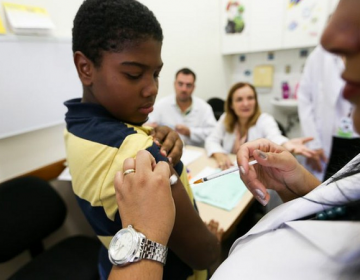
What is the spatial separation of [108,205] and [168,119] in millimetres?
2135

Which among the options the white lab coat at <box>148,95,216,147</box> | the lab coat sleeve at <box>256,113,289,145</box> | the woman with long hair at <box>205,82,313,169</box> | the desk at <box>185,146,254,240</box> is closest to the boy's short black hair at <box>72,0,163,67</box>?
the desk at <box>185,146,254,240</box>

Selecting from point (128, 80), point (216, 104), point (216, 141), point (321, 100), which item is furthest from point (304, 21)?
point (128, 80)

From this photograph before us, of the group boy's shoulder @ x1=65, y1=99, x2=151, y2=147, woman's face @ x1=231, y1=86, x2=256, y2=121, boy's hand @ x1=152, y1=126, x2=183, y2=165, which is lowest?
woman's face @ x1=231, y1=86, x2=256, y2=121

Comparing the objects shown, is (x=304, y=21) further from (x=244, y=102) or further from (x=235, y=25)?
(x=244, y=102)

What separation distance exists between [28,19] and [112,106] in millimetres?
1367

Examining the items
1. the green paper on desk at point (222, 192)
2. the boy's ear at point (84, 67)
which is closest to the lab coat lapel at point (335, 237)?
the boy's ear at point (84, 67)

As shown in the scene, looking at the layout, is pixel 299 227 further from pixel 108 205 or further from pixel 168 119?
pixel 168 119

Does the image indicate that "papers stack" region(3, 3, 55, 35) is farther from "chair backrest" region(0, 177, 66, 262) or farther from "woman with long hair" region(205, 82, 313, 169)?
"woman with long hair" region(205, 82, 313, 169)

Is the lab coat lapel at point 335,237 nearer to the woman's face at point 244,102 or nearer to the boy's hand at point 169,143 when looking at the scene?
the boy's hand at point 169,143

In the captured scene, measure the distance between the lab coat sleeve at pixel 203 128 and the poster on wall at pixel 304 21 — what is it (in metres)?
1.66

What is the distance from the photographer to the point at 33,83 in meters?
1.54

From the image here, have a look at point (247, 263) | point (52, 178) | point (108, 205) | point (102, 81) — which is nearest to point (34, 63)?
point (52, 178)

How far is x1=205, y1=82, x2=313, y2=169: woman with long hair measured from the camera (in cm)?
194

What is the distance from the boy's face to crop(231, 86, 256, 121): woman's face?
5.09ft
